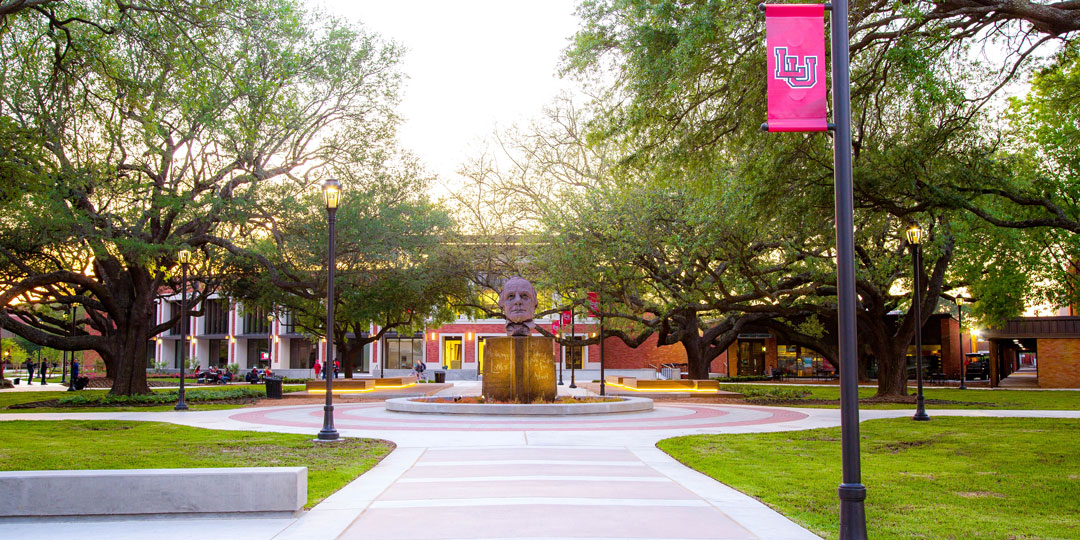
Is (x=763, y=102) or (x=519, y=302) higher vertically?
(x=763, y=102)

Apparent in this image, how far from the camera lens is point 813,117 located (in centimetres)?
701

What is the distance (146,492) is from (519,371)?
15.8m

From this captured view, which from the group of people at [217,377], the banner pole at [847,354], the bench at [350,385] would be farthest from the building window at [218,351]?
the banner pole at [847,354]

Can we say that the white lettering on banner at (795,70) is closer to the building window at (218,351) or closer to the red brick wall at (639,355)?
the red brick wall at (639,355)

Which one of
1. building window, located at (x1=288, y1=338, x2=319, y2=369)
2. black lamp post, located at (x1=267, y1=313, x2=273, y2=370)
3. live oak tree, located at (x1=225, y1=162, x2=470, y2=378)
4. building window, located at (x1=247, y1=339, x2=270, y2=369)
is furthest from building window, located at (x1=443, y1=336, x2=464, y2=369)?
live oak tree, located at (x1=225, y1=162, x2=470, y2=378)

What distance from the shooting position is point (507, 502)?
8.79 m

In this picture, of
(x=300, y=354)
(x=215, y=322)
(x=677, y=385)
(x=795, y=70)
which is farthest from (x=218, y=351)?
(x=795, y=70)

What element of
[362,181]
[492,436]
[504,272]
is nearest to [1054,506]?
[492,436]

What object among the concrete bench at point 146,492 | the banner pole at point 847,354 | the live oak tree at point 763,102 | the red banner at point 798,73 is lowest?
the concrete bench at point 146,492

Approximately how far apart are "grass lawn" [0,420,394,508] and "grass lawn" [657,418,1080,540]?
532cm

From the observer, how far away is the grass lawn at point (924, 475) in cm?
805

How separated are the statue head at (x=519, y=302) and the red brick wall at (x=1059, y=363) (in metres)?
36.0

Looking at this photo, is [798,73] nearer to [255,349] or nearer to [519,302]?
[519,302]

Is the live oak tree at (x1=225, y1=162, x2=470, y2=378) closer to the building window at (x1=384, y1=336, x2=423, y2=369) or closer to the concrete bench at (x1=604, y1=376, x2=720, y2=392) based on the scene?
the concrete bench at (x1=604, y1=376, x2=720, y2=392)
